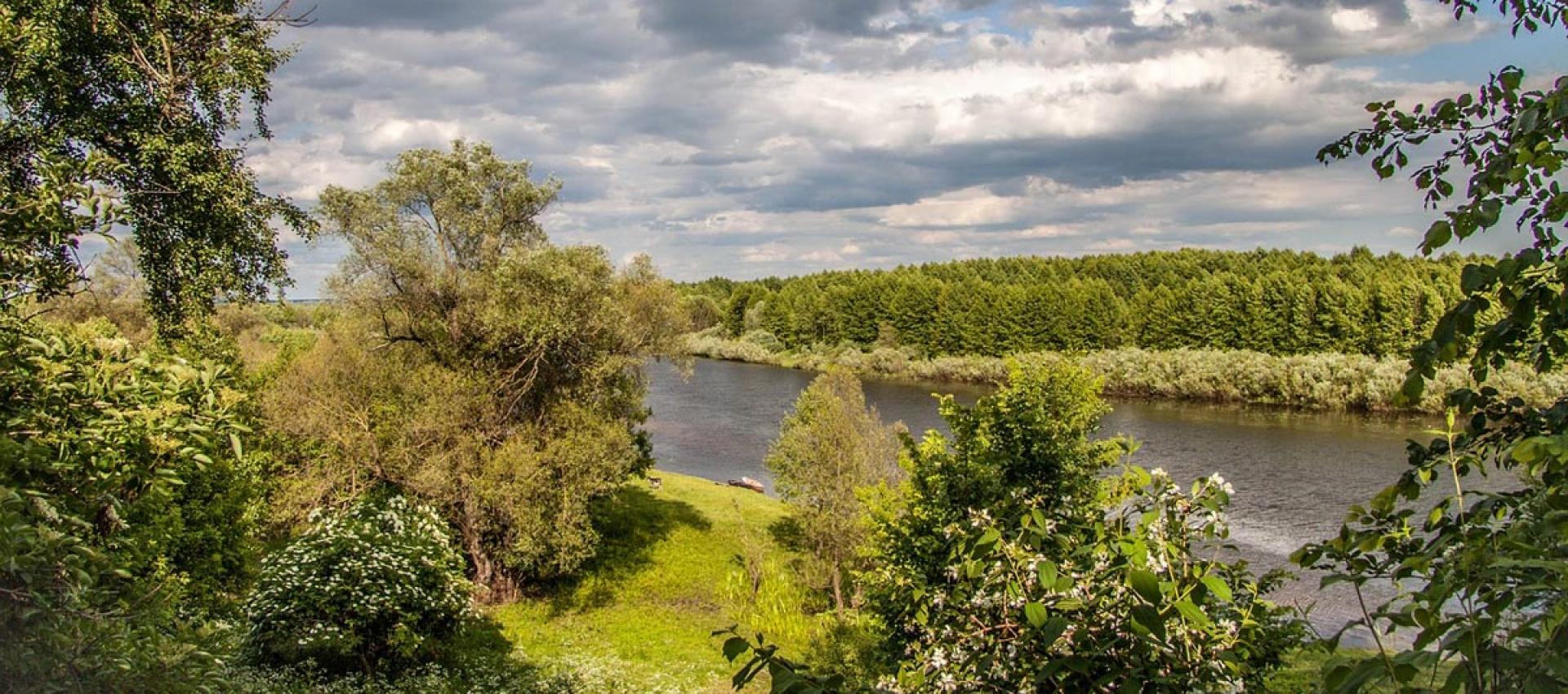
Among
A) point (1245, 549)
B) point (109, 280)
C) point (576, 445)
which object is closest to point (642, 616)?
point (576, 445)

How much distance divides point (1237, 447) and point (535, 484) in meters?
33.8

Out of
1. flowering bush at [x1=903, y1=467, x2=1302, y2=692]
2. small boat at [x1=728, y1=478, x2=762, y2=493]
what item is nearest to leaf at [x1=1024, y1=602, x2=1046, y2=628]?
flowering bush at [x1=903, y1=467, x2=1302, y2=692]

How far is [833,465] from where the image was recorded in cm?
2389

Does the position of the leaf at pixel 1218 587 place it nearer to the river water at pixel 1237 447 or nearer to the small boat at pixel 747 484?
the river water at pixel 1237 447

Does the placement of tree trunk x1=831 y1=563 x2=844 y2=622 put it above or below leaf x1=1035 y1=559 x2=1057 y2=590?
below

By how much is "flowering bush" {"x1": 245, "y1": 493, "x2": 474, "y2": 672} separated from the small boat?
19798mm

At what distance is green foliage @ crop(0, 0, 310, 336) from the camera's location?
6.62m

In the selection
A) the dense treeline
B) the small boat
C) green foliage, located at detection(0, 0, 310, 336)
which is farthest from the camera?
the dense treeline

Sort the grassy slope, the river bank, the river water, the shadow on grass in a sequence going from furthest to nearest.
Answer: the river bank, the river water, the shadow on grass, the grassy slope

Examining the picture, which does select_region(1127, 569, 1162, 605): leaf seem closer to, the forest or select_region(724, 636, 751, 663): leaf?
the forest

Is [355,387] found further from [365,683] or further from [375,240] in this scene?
[365,683]

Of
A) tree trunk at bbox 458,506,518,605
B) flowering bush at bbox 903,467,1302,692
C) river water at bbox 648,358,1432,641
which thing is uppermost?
flowering bush at bbox 903,467,1302,692

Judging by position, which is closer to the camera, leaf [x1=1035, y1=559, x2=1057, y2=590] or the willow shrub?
leaf [x1=1035, y1=559, x2=1057, y2=590]

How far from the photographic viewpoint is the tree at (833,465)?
23.4 m
